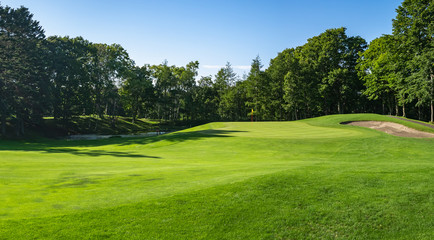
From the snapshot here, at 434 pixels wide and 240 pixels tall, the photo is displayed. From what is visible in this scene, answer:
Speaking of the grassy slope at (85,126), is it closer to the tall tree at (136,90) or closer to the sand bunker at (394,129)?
the tall tree at (136,90)

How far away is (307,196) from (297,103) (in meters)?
57.6

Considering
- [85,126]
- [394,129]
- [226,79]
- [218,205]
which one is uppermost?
[226,79]

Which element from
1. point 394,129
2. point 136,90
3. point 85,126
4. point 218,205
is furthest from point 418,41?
point 85,126

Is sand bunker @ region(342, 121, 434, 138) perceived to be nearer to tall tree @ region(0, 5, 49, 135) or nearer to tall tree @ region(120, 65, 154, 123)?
tall tree @ region(0, 5, 49, 135)

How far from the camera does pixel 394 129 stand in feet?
94.4

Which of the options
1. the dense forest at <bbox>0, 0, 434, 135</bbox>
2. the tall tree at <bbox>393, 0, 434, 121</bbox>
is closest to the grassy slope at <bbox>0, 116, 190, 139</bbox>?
the dense forest at <bbox>0, 0, 434, 135</bbox>

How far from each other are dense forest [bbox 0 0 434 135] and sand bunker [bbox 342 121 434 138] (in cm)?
935

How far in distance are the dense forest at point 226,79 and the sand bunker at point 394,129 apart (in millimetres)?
9346

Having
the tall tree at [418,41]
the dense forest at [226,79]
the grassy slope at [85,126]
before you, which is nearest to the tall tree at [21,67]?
the dense forest at [226,79]

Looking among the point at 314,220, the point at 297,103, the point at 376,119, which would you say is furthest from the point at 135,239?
the point at 297,103

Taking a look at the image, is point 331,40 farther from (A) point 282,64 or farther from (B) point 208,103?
(B) point 208,103

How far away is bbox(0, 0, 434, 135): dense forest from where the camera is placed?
3856 centimetres

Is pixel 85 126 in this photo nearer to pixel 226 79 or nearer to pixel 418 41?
pixel 226 79

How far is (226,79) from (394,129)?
228 feet
